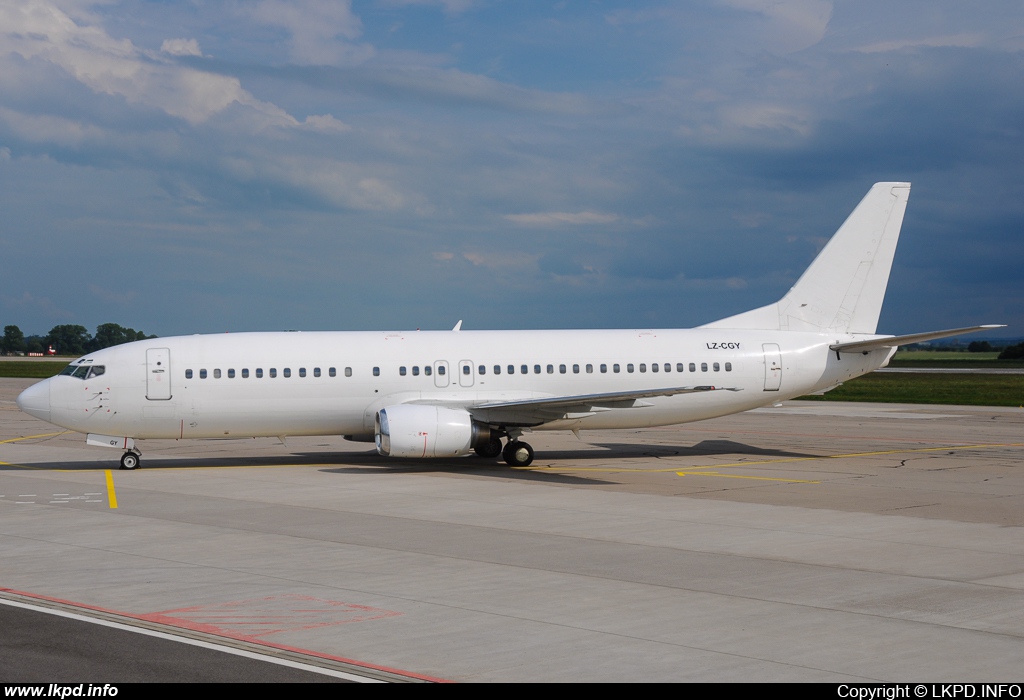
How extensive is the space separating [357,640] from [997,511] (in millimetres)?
15276

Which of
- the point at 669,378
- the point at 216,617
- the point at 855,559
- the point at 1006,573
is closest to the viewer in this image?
the point at 216,617

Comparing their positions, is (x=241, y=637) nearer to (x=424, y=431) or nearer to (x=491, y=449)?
(x=424, y=431)

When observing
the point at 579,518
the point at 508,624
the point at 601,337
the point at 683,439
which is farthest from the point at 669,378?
the point at 508,624

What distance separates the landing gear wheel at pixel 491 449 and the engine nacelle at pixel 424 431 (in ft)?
7.24

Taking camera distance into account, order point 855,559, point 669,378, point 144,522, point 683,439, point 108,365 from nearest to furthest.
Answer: point 855,559
point 144,522
point 108,365
point 669,378
point 683,439

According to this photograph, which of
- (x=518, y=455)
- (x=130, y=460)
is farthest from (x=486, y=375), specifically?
(x=130, y=460)

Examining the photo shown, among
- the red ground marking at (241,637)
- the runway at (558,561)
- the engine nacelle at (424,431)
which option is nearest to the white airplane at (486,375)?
the engine nacelle at (424,431)

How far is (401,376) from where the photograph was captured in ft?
98.6

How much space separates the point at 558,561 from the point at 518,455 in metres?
13.8

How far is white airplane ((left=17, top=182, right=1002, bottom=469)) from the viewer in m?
28.6

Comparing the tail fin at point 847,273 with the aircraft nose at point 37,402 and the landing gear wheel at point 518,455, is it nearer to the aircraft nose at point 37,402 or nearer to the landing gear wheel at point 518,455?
the landing gear wheel at point 518,455

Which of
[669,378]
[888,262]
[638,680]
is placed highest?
[888,262]

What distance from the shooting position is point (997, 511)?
2119 cm

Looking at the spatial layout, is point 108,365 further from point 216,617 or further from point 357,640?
point 357,640
